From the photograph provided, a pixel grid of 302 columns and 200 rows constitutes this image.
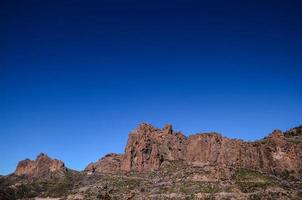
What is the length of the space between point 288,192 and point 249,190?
1799 cm

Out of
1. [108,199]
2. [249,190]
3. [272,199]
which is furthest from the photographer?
[249,190]

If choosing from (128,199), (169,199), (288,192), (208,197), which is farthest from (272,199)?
(128,199)

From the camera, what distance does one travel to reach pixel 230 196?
193125 mm

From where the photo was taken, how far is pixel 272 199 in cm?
18650

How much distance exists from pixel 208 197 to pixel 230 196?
10.2 meters

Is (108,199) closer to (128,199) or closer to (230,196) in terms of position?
(128,199)

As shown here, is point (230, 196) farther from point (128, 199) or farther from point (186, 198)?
point (128, 199)

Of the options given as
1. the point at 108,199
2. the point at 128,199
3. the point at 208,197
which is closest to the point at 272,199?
the point at 208,197

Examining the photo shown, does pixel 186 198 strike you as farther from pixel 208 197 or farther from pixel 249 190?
pixel 249 190

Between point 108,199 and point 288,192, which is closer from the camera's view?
point 108,199

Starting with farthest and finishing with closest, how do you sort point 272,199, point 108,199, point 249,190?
point 249,190 < point 272,199 < point 108,199

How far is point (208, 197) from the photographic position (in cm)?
19512

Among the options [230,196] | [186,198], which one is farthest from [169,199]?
[230,196]

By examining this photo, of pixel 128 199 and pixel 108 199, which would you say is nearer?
pixel 108 199
